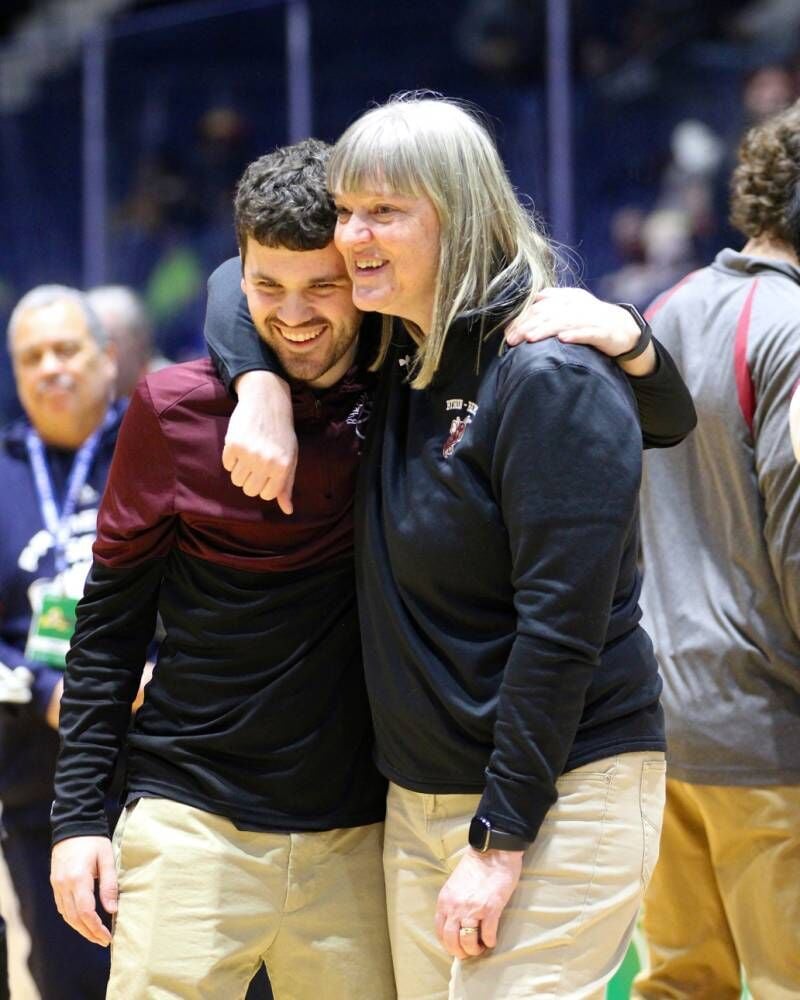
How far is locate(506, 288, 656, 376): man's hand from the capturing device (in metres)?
1.72

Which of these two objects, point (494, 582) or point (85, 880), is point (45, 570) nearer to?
point (85, 880)

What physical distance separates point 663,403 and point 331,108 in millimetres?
5329

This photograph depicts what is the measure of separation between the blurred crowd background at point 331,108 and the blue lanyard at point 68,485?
1.65m

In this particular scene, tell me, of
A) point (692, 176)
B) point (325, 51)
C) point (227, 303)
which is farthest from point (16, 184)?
point (227, 303)

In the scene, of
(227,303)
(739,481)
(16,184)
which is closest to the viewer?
(227,303)

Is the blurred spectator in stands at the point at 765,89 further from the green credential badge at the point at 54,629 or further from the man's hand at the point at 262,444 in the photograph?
the man's hand at the point at 262,444

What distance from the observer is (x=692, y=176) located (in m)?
5.51

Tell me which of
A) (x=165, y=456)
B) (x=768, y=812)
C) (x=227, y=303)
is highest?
(x=227, y=303)

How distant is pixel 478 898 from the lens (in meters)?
1.67

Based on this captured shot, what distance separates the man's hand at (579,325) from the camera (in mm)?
1716

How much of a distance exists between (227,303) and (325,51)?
5134mm

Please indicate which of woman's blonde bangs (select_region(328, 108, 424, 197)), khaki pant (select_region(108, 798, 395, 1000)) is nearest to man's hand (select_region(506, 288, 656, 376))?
woman's blonde bangs (select_region(328, 108, 424, 197))

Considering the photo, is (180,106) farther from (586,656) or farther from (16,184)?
(586,656)

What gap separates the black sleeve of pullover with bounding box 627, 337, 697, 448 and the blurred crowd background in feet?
7.17
